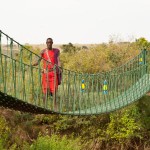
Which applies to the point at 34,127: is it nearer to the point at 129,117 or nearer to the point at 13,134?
the point at 13,134

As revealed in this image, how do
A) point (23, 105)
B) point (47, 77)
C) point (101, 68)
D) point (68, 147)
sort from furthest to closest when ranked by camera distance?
point (101, 68) < point (68, 147) < point (47, 77) < point (23, 105)

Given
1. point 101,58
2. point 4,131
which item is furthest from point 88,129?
point 101,58

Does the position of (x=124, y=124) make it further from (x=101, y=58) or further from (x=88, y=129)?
(x=101, y=58)

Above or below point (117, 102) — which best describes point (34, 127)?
below

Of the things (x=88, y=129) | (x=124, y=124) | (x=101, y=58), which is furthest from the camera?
(x=101, y=58)

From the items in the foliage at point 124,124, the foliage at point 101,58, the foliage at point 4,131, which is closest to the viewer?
the foliage at point 4,131

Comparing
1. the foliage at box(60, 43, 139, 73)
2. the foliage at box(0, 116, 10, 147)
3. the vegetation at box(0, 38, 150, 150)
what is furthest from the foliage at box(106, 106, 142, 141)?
the foliage at box(0, 116, 10, 147)

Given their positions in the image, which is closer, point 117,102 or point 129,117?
point 117,102

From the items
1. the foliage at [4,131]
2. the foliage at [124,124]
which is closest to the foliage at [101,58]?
the foliage at [124,124]

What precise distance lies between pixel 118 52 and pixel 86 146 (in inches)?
117

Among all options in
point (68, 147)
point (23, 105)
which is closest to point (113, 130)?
point (68, 147)

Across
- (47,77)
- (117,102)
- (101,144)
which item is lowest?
(101,144)

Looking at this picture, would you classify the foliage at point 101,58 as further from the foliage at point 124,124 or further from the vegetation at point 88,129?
the foliage at point 124,124

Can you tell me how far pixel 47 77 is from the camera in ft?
17.3
